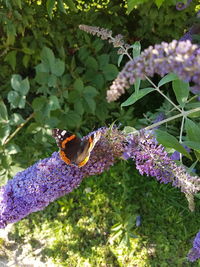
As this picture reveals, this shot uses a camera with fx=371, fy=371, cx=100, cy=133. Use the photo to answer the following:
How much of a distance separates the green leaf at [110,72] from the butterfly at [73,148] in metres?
1.17

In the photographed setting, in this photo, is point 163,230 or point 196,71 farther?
point 163,230

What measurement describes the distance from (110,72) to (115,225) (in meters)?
1.11

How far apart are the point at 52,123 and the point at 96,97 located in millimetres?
537

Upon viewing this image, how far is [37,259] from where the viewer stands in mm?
2742

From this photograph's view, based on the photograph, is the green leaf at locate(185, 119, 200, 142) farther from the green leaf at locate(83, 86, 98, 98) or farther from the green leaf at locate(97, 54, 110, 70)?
the green leaf at locate(97, 54, 110, 70)

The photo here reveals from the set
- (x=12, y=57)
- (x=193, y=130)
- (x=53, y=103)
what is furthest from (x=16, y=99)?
(x=193, y=130)

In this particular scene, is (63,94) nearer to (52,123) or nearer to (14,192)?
(52,123)

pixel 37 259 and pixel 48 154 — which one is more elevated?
pixel 48 154

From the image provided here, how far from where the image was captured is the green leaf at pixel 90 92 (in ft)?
8.71

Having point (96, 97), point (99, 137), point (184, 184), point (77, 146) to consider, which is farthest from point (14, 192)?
point (96, 97)

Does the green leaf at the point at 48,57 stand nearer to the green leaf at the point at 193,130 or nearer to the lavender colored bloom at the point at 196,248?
the green leaf at the point at 193,130

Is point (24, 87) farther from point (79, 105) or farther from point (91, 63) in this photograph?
point (91, 63)

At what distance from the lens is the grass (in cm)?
261

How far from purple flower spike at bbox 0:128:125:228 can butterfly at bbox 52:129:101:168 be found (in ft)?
0.17
